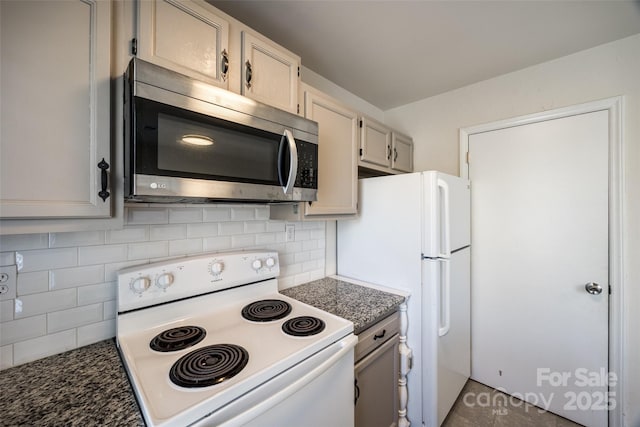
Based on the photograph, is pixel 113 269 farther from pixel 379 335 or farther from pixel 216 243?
pixel 379 335

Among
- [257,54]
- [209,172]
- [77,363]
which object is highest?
[257,54]

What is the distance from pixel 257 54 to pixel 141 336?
1358 mm

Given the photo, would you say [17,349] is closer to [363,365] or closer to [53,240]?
[53,240]

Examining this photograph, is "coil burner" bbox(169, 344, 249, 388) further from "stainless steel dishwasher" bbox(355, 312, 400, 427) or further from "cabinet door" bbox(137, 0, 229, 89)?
"cabinet door" bbox(137, 0, 229, 89)

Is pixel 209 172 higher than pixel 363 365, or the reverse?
pixel 209 172

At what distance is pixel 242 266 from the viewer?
4.61ft

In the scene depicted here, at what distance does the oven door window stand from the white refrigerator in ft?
2.99

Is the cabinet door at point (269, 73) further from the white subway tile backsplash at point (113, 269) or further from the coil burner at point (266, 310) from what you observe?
the coil burner at point (266, 310)

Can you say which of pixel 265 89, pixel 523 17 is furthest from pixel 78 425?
pixel 523 17

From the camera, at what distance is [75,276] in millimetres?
1001

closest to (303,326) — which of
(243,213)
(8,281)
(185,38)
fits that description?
(243,213)

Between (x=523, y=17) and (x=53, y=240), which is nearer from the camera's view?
(x=53, y=240)

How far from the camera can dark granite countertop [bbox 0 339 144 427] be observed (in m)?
0.67

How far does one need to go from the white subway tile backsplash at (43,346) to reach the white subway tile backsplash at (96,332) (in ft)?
0.08
